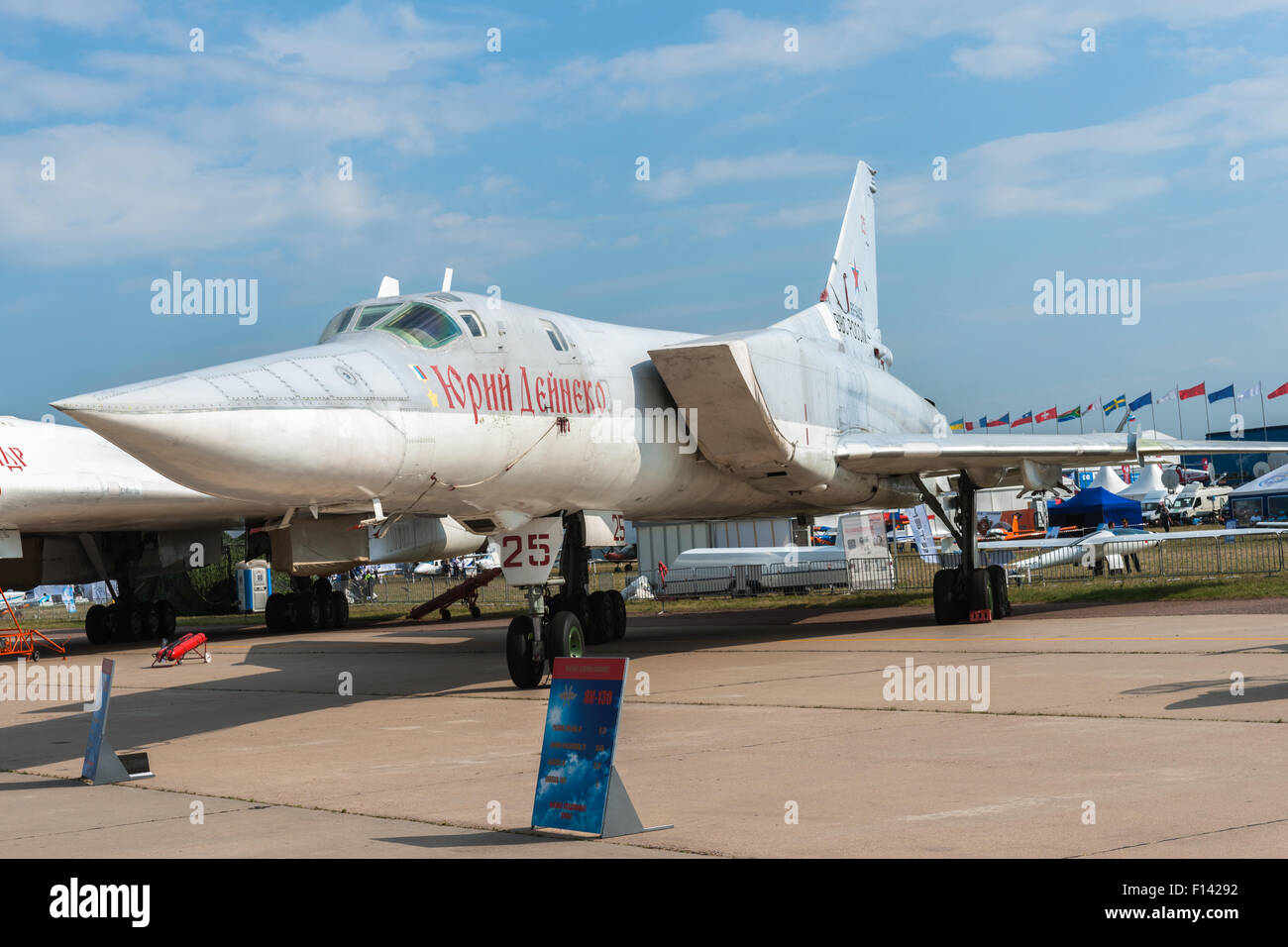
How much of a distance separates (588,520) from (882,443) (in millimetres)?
3843

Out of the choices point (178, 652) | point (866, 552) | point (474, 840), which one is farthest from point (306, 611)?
point (474, 840)

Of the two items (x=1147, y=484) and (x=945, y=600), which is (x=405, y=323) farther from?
(x=1147, y=484)

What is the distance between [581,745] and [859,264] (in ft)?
51.7

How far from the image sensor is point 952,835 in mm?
4727

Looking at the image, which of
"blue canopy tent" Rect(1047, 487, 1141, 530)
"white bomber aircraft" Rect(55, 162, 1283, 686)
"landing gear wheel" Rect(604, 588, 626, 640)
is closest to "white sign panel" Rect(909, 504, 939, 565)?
"white bomber aircraft" Rect(55, 162, 1283, 686)

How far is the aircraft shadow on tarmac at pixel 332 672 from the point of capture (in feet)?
33.6

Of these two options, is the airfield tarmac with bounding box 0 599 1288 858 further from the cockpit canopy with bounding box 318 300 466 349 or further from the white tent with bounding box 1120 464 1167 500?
the white tent with bounding box 1120 464 1167 500

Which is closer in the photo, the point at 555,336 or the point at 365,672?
the point at 555,336

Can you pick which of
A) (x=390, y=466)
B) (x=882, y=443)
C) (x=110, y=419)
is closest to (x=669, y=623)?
(x=882, y=443)

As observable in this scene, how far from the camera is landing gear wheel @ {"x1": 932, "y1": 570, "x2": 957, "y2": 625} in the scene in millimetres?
→ 16672

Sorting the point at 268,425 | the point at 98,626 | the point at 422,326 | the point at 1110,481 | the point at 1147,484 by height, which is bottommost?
the point at 98,626

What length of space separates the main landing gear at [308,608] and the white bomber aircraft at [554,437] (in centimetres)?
1090

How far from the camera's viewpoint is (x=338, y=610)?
2592 cm
